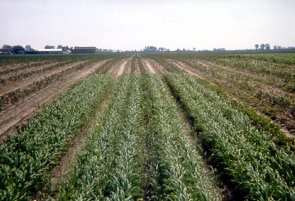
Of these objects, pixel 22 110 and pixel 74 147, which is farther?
pixel 22 110

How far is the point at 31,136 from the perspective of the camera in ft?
38.6

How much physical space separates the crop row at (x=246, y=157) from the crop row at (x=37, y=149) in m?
4.88

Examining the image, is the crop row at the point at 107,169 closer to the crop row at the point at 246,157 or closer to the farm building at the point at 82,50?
the crop row at the point at 246,157

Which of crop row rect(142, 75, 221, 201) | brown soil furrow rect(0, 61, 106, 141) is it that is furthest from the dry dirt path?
crop row rect(142, 75, 221, 201)

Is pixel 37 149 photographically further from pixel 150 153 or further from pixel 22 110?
pixel 22 110

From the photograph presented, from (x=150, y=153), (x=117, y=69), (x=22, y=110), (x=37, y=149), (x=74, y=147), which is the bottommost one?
(x=117, y=69)

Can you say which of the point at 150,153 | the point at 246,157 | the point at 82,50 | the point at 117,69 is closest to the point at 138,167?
the point at 150,153

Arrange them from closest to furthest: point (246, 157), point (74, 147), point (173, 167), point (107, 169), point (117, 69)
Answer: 1. point (173, 167)
2. point (107, 169)
3. point (246, 157)
4. point (74, 147)
5. point (117, 69)

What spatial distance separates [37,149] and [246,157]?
→ 6252mm

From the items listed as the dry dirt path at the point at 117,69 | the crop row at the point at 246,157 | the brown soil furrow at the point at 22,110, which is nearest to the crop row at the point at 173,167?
the crop row at the point at 246,157

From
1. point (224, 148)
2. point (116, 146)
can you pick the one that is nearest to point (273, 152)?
point (224, 148)

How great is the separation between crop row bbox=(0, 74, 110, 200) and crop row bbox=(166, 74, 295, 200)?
4883mm

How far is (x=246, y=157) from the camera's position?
29.9ft

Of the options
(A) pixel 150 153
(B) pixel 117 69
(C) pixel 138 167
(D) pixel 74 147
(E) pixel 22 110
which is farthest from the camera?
(B) pixel 117 69
